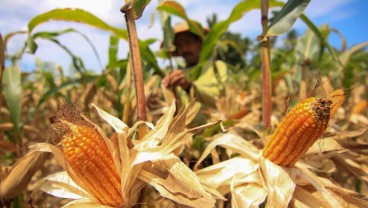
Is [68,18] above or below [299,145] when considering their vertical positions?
above

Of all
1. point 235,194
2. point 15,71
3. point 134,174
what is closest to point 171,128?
point 134,174

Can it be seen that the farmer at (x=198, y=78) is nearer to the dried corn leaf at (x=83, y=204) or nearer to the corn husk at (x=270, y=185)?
the corn husk at (x=270, y=185)

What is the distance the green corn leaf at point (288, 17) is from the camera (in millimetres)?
1104

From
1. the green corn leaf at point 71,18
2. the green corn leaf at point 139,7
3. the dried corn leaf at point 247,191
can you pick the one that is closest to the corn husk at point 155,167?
the dried corn leaf at point 247,191

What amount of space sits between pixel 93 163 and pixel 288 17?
33.5 inches

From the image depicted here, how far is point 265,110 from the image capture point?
1.25 metres

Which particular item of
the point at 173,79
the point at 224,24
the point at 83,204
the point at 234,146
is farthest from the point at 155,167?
the point at 224,24

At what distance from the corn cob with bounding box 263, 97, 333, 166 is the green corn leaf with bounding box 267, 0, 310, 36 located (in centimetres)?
36

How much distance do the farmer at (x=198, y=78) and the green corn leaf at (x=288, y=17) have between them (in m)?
0.58

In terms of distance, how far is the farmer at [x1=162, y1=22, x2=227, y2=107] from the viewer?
1617mm

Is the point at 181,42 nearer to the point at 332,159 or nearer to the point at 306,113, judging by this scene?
the point at 332,159

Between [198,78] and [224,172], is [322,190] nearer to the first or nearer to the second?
[224,172]

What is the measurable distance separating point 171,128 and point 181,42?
7.04ft

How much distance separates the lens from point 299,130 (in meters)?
0.87
